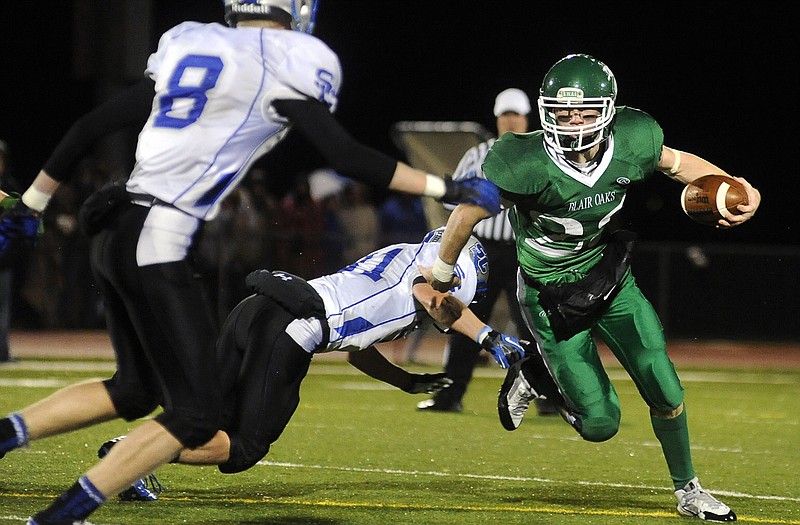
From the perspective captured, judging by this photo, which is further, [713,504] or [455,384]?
[455,384]

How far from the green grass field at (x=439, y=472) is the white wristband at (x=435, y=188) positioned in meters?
1.30

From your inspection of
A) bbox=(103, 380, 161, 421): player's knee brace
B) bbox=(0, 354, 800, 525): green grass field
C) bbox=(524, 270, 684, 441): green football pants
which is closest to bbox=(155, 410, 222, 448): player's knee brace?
bbox=(103, 380, 161, 421): player's knee brace

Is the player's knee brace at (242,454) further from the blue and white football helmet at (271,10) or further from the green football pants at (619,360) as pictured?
the blue and white football helmet at (271,10)

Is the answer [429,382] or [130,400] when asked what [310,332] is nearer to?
[429,382]

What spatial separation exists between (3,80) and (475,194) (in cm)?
1718

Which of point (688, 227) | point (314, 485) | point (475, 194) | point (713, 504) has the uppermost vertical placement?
point (475, 194)

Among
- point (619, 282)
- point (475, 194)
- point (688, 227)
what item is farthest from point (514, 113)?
point (688, 227)

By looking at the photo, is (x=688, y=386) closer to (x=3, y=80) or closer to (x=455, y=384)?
(x=455, y=384)

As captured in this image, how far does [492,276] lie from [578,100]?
3269 mm

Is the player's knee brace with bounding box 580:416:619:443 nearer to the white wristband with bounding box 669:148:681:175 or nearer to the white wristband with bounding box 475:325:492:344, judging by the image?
the white wristband with bounding box 475:325:492:344

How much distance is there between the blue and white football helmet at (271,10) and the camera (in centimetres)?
393

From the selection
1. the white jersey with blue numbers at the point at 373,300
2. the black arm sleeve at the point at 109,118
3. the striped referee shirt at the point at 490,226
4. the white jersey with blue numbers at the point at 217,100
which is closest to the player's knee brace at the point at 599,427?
the white jersey with blue numbers at the point at 373,300

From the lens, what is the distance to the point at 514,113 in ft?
26.6

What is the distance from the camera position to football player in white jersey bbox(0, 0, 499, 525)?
12.3 feet
